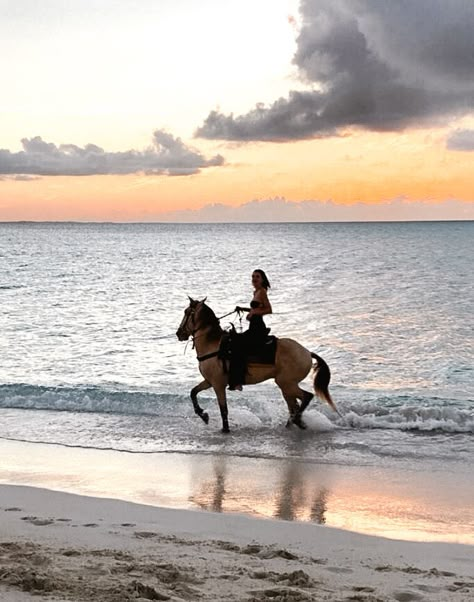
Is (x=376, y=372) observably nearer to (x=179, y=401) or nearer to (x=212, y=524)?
(x=179, y=401)

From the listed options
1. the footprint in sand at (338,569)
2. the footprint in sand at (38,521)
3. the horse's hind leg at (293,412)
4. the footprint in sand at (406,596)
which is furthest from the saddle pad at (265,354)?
the footprint in sand at (406,596)

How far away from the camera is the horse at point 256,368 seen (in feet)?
38.7

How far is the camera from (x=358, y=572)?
5.47 metres

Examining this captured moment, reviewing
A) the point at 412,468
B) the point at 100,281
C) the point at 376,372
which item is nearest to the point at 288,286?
the point at 100,281

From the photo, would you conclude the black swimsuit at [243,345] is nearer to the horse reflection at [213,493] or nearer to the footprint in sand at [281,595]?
the horse reflection at [213,493]

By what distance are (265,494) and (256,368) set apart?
370 cm

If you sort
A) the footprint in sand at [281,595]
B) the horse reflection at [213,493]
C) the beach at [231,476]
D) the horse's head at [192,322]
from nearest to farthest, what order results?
the footprint in sand at [281,595]
the beach at [231,476]
the horse reflection at [213,493]
the horse's head at [192,322]

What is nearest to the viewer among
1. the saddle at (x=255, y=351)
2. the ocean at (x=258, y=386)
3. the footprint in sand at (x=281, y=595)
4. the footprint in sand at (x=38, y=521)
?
the footprint in sand at (x=281, y=595)

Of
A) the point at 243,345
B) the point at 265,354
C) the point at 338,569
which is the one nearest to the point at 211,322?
the point at 243,345

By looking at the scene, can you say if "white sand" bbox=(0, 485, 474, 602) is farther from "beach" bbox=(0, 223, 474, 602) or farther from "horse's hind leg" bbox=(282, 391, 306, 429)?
"horse's hind leg" bbox=(282, 391, 306, 429)

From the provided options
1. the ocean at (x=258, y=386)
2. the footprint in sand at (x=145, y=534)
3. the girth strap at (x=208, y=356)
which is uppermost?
the girth strap at (x=208, y=356)

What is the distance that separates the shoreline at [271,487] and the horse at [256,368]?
5.89 feet

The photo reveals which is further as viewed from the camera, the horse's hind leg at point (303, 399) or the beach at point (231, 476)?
the horse's hind leg at point (303, 399)

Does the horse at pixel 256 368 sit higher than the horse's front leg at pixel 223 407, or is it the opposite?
the horse at pixel 256 368
